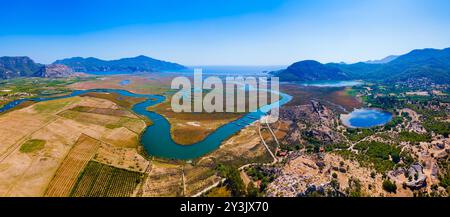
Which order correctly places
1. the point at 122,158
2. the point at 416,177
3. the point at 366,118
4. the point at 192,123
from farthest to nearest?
the point at 366,118 < the point at 192,123 < the point at 122,158 < the point at 416,177

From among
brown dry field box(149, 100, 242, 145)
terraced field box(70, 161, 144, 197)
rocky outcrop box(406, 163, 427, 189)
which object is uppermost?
brown dry field box(149, 100, 242, 145)

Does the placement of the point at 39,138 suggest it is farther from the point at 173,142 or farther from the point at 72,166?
the point at 173,142

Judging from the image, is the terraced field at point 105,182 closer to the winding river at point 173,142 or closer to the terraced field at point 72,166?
the terraced field at point 72,166

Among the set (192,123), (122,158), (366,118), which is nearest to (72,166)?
(122,158)

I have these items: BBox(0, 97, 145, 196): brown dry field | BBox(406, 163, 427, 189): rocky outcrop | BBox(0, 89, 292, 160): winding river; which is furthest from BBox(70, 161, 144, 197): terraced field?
BBox(406, 163, 427, 189): rocky outcrop

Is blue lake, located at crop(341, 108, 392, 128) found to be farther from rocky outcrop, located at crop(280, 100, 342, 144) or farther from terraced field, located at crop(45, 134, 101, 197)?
terraced field, located at crop(45, 134, 101, 197)
